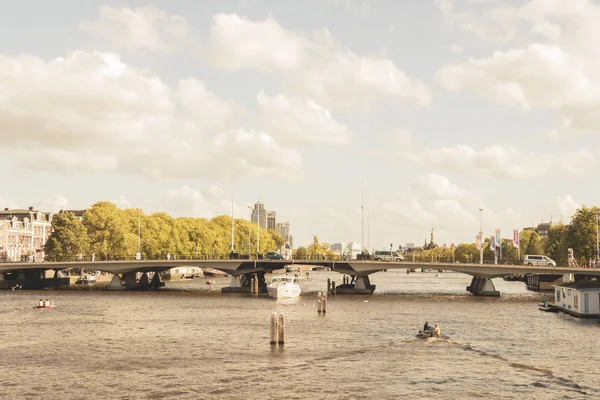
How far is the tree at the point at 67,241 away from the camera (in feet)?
612

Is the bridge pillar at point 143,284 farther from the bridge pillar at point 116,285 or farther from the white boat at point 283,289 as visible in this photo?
the white boat at point 283,289

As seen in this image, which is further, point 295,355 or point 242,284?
point 242,284

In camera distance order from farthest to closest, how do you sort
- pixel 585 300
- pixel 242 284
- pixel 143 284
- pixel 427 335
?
1. pixel 143 284
2. pixel 242 284
3. pixel 585 300
4. pixel 427 335

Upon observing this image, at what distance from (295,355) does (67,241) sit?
444 ft

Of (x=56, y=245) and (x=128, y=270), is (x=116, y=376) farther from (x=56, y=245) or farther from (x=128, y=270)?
(x=56, y=245)

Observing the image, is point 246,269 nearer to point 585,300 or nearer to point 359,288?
point 359,288

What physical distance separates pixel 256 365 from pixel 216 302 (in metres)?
69.9

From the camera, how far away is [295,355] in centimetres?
6588

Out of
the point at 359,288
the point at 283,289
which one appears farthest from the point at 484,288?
the point at 283,289

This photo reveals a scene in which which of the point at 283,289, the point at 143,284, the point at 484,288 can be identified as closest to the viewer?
the point at 283,289

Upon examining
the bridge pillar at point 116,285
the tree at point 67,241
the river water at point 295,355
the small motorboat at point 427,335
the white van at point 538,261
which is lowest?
the river water at point 295,355

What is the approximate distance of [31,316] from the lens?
101 meters

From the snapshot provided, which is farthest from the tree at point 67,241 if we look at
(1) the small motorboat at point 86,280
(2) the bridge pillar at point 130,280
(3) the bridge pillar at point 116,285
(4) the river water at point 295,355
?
(4) the river water at point 295,355

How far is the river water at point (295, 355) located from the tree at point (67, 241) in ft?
240
